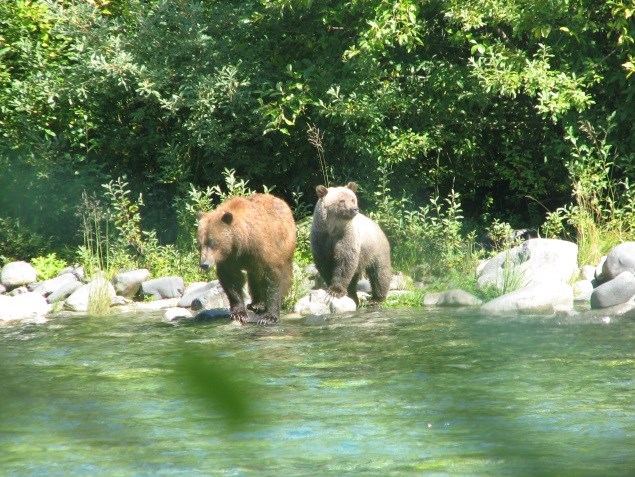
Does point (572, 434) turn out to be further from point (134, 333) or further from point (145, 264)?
point (145, 264)

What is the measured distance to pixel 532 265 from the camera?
383 inches

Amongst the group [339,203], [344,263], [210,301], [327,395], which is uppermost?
[339,203]

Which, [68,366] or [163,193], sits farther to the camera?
[163,193]

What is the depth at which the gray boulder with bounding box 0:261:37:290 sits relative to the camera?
36.5 ft

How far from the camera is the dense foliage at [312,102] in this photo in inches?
423

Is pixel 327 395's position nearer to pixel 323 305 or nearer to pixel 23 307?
pixel 323 305

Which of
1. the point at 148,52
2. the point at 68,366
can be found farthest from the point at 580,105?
the point at 68,366

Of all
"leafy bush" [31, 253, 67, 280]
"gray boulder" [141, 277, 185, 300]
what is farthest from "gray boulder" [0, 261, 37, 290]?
"gray boulder" [141, 277, 185, 300]

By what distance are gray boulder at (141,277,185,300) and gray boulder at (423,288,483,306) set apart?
2.73 meters

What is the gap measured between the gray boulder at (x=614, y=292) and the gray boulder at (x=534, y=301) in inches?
9.6

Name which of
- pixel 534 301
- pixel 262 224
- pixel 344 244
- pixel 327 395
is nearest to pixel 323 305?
pixel 344 244

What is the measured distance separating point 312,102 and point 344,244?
2615 millimetres

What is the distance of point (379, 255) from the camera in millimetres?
9430

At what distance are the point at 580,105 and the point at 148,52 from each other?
514cm
